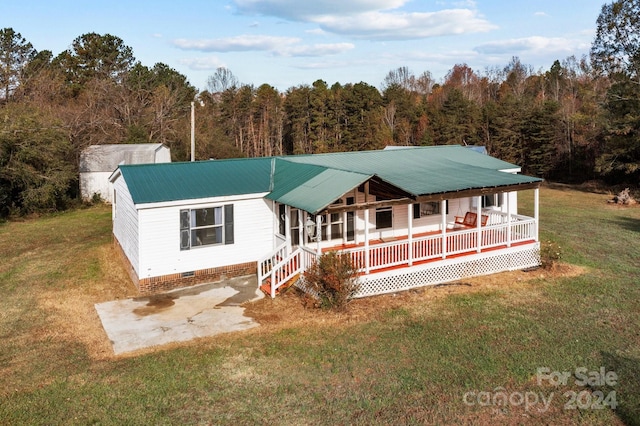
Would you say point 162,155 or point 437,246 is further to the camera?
point 162,155

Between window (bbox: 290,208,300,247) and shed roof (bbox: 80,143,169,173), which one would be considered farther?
shed roof (bbox: 80,143,169,173)

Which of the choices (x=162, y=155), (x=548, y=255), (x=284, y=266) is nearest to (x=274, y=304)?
(x=284, y=266)

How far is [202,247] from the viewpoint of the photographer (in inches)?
560

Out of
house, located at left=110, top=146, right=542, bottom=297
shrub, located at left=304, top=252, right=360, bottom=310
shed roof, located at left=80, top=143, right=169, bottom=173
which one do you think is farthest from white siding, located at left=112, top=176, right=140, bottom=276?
shed roof, located at left=80, top=143, right=169, bottom=173

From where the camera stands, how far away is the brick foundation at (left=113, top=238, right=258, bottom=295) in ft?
44.7

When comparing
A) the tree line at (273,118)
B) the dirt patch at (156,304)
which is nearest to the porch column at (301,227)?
the dirt patch at (156,304)

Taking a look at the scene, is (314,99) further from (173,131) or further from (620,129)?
(620,129)

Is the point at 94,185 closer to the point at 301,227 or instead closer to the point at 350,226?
the point at 350,226

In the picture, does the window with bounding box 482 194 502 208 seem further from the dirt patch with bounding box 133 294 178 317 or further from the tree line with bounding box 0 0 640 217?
the tree line with bounding box 0 0 640 217

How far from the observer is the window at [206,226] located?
14.0 meters

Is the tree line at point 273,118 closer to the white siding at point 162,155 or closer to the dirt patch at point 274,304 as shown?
the white siding at point 162,155

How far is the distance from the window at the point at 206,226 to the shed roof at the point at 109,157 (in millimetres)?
18852

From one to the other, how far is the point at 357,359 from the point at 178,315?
4.78 metres

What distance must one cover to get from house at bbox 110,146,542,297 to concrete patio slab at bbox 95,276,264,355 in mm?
592
